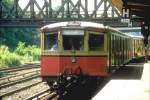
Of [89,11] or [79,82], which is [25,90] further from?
[89,11]

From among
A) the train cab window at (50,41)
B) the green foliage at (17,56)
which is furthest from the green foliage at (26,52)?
the train cab window at (50,41)

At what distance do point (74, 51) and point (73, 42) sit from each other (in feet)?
1.09

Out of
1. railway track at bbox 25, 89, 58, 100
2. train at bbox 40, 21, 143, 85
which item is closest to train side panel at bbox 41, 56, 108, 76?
train at bbox 40, 21, 143, 85

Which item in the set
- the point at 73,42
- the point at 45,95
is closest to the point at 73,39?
the point at 73,42

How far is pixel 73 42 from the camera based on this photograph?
55.6 ft

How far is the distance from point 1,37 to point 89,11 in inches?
816

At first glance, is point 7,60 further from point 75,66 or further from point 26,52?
point 75,66

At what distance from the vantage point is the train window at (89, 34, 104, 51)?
17.1 metres

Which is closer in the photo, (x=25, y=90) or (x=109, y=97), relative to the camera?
(x=109, y=97)

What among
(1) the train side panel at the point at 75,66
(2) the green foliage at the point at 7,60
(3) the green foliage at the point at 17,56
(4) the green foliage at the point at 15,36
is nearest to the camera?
(1) the train side panel at the point at 75,66

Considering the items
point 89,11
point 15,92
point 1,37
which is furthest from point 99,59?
point 1,37

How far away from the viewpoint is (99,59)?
55.8 feet

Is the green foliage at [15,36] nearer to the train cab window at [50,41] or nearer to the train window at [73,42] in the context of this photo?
the train cab window at [50,41]

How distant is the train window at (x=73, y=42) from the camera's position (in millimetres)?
16922
